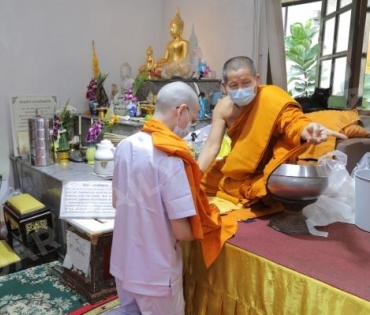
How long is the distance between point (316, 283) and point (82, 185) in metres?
1.29

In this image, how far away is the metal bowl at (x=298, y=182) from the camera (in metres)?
1.30

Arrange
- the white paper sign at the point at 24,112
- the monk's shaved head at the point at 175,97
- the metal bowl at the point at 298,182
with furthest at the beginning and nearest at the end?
the white paper sign at the point at 24,112 → the metal bowl at the point at 298,182 → the monk's shaved head at the point at 175,97

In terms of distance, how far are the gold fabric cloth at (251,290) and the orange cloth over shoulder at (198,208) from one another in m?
0.05

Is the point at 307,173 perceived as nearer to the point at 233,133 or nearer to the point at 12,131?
the point at 233,133

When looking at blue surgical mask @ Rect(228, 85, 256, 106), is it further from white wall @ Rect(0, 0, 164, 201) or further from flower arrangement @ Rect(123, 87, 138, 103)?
white wall @ Rect(0, 0, 164, 201)

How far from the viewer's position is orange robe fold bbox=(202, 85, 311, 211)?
5.13 ft

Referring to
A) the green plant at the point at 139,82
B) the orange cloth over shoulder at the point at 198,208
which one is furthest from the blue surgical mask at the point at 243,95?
the green plant at the point at 139,82

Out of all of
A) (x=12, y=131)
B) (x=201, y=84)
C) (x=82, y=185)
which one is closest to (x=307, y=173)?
(x=82, y=185)

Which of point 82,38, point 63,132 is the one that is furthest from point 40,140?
point 82,38

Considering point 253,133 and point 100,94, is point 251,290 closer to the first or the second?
point 253,133

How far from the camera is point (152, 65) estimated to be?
2.87m

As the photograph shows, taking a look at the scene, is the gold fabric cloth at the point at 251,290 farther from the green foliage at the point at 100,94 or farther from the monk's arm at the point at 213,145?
the green foliage at the point at 100,94

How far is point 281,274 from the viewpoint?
1136 mm

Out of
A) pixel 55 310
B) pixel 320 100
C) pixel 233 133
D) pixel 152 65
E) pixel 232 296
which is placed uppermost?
pixel 152 65
